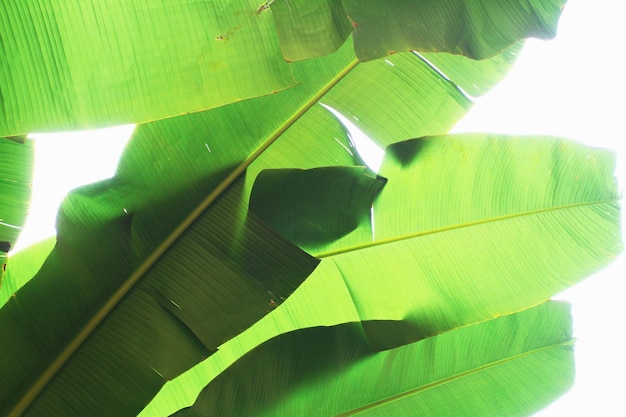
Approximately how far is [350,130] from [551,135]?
0.35 meters

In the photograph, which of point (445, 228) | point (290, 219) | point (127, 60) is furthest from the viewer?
point (445, 228)

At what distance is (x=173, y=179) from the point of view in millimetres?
686

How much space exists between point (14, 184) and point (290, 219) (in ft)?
1.12

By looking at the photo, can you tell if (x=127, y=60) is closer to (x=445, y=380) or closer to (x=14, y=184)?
(x=14, y=184)

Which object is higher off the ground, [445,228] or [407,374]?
[445,228]

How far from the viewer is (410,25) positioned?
2.10ft

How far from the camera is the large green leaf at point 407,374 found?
2.39 feet

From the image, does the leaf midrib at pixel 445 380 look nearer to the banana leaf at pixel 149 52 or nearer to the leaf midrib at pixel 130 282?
the leaf midrib at pixel 130 282

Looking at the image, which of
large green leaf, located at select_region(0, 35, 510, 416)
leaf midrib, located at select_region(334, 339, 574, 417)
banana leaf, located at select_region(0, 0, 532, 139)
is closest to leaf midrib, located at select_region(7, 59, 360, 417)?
large green leaf, located at select_region(0, 35, 510, 416)

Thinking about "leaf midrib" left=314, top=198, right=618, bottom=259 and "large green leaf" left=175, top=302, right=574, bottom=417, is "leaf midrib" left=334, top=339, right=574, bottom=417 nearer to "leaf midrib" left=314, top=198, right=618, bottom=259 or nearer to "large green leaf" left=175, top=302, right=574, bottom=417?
"large green leaf" left=175, top=302, right=574, bottom=417

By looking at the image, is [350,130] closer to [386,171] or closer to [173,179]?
[386,171]

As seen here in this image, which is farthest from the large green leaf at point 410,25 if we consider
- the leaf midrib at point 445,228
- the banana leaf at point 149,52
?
the leaf midrib at point 445,228

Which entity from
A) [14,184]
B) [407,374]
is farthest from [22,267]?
[407,374]

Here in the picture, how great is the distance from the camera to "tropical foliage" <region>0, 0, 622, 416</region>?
59 centimetres
